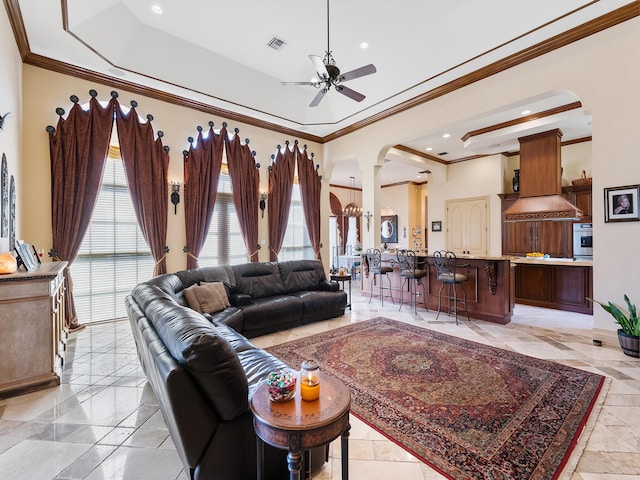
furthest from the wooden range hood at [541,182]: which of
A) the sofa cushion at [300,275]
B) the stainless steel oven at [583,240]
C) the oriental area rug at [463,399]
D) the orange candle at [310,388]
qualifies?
the orange candle at [310,388]

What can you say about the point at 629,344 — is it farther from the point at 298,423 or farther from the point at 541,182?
the point at 298,423

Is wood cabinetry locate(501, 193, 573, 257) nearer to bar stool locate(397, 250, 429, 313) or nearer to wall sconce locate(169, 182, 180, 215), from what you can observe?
bar stool locate(397, 250, 429, 313)

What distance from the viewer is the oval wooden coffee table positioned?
4.07 feet

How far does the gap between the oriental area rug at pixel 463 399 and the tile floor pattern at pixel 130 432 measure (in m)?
0.13

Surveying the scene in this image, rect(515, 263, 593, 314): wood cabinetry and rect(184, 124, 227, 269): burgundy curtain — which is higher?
rect(184, 124, 227, 269): burgundy curtain

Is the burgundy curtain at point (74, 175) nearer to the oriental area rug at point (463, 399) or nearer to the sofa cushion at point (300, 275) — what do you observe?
the sofa cushion at point (300, 275)

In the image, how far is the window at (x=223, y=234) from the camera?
5.79 m

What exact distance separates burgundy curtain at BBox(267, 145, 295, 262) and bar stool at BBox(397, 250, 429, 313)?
2565mm

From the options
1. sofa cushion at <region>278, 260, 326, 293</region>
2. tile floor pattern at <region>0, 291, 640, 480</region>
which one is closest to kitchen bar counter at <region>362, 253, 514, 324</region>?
tile floor pattern at <region>0, 291, 640, 480</region>

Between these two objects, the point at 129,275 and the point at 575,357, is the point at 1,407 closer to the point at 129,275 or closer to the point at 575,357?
the point at 129,275

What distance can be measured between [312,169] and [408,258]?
317cm

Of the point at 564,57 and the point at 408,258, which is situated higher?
the point at 564,57

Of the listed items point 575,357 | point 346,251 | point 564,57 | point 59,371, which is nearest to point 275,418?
point 59,371

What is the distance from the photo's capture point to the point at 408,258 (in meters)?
5.72
